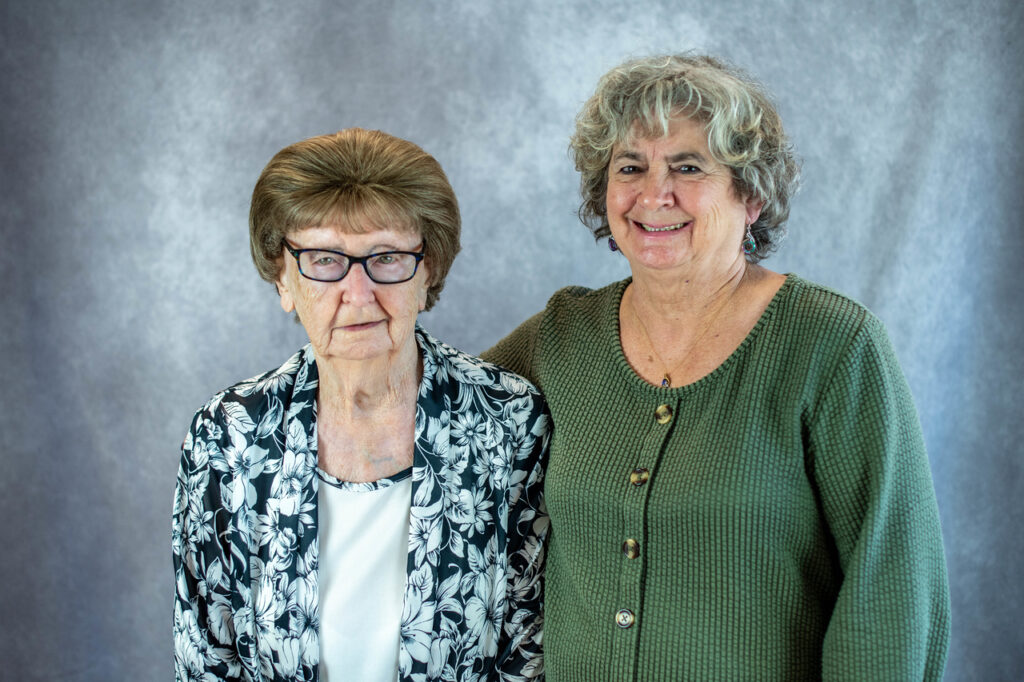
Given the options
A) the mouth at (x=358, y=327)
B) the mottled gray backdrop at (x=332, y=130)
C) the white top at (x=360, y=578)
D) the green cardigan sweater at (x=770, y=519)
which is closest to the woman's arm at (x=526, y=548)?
the green cardigan sweater at (x=770, y=519)

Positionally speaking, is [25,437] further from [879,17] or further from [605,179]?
[879,17]

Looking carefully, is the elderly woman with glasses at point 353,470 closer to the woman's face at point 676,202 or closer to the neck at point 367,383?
the neck at point 367,383

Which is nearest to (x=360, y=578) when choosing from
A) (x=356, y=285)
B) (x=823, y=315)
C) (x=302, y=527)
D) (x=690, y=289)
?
(x=302, y=527)

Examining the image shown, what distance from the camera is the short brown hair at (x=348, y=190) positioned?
164 centimetres

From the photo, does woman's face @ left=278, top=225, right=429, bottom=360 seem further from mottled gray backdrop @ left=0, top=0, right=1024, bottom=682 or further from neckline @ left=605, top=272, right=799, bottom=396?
mottled gray backdrop @ left=0, top=0, right=1024, bottom=682

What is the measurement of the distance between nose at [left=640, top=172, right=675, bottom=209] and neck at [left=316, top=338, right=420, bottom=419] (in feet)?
1.66

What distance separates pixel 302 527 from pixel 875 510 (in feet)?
3.21

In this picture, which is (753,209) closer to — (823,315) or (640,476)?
(823,315)

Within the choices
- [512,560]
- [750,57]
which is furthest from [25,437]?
[750,57]

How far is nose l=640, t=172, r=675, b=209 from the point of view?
5.65ft

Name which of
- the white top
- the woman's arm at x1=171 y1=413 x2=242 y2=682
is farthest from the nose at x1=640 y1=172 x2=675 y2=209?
the woman's arm at x1=171 y1=413 x2=242 y2=682

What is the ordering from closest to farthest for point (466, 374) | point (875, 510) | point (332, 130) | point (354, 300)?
point (875, 510) < point (354, 300) < point (466, 374) < point (332, 130)

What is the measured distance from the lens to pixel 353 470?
1.80m

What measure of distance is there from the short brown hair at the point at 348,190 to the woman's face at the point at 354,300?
0.02m
